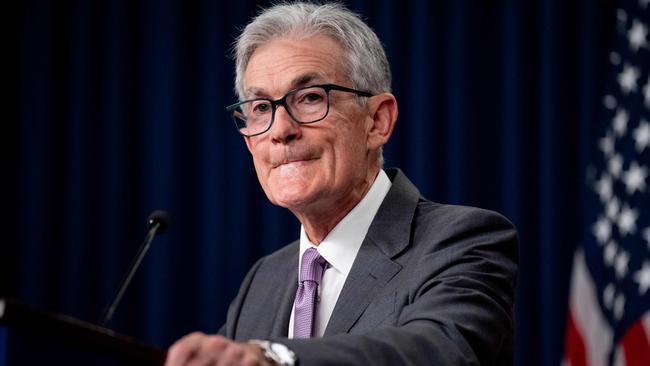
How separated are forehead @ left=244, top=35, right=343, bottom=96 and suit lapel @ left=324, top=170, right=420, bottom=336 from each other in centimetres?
34

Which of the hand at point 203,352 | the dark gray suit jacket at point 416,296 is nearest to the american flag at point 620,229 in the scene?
the dark gray suit jacket at point 416,296

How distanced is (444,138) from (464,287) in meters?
2.55

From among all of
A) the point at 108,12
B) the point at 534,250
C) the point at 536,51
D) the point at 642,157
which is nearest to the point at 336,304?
the point at 642,157

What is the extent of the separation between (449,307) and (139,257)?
701mm

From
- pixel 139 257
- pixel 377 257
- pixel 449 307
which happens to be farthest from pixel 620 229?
pixel 139 257

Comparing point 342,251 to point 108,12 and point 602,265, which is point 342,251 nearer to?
point 602,265

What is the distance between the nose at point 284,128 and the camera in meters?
2.03

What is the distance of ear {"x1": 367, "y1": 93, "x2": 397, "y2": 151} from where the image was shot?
221cm

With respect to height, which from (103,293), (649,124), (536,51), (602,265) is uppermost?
(536,51)

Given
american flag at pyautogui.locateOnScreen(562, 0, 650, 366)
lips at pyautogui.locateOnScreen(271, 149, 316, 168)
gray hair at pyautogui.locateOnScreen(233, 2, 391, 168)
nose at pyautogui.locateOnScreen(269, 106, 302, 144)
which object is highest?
gray hair at pyautogui.locateOnScreen(233, 2, 391, 168)

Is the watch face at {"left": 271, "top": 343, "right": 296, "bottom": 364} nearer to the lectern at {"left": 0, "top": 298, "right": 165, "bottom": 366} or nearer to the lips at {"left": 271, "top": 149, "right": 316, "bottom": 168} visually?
the lectern at {"left": 0, "top": 298, "right": 165, "bottom": 366}

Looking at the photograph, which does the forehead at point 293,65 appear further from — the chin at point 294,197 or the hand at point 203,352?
the hand at point 203,352

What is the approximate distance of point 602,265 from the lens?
3.64 metres

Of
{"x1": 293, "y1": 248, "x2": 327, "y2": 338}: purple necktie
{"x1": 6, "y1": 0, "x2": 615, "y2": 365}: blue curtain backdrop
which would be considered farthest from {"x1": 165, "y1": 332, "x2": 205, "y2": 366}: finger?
{"x1": 6, "y1": 0, "x2": 615, "y2": 365}: blue curtain backdrop
